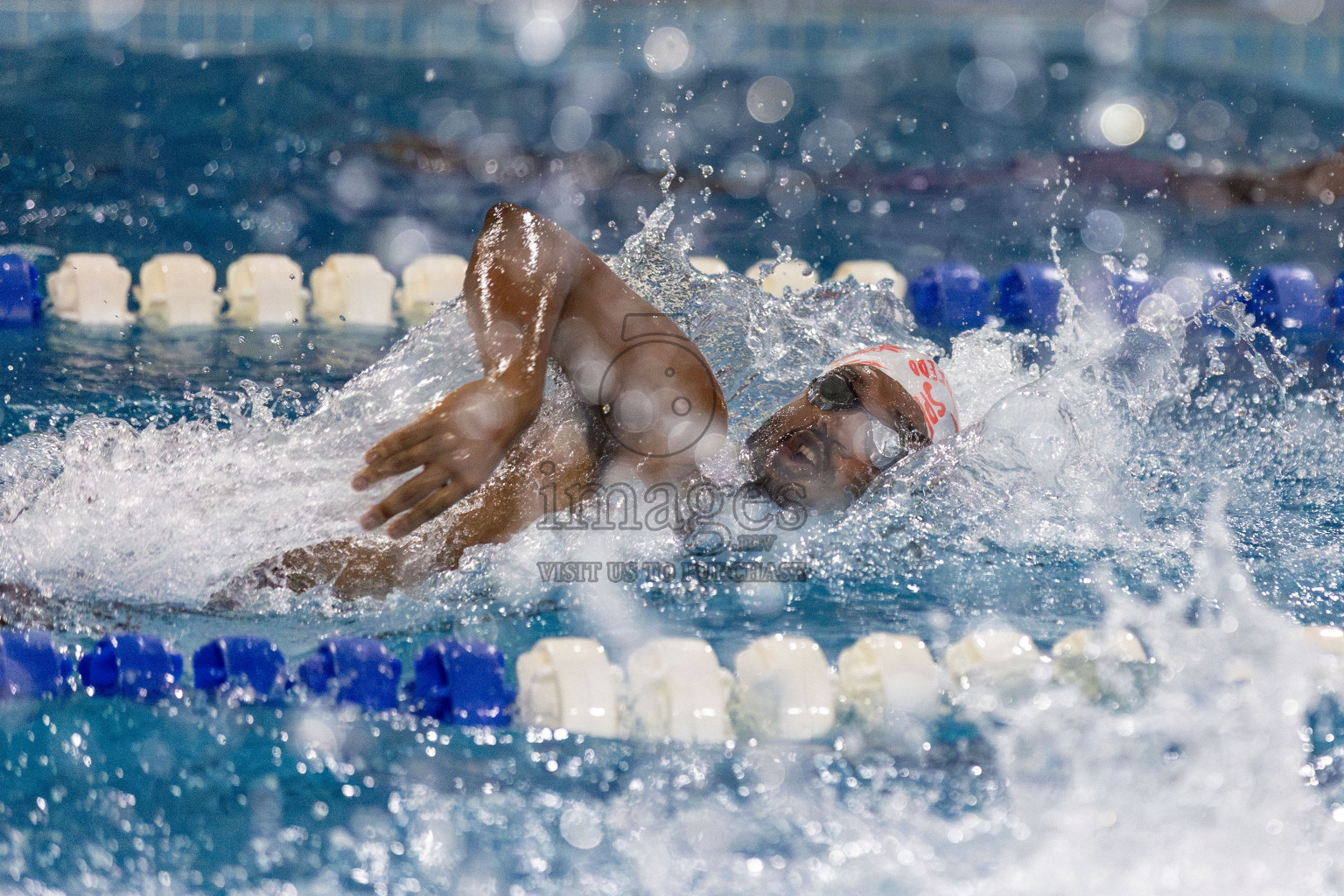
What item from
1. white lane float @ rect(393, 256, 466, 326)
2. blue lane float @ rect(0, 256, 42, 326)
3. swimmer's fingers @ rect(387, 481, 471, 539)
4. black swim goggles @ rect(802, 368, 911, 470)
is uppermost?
white lane float @ rect(393, 256, 466, 326)

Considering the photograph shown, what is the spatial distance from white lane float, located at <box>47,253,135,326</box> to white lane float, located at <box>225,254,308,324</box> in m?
0.30

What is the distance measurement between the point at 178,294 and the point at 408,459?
2.43 m

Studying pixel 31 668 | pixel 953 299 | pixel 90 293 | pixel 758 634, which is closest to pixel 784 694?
pixel 758 634

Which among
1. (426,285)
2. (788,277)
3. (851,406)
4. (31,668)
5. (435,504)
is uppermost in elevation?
(788,277)

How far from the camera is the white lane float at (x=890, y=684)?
1658 millimetres

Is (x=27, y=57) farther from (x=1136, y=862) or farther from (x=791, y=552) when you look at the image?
(x=1136, y=862)

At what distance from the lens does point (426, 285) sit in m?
3.81

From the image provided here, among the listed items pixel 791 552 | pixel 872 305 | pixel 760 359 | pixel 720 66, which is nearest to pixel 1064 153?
pixel 720 66

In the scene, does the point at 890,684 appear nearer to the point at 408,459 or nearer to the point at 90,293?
the point at 408,459

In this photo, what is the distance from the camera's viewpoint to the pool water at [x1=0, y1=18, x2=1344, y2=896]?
53.2 inches

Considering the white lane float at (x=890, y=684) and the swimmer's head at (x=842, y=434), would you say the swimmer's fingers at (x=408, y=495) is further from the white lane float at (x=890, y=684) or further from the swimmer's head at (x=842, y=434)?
the swimmer's head at (x=842, y=434)

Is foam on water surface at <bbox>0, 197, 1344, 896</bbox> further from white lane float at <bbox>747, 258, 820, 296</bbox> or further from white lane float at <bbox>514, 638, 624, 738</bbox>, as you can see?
white lane float at <bbox>747, 258, 820, 296</bbox>

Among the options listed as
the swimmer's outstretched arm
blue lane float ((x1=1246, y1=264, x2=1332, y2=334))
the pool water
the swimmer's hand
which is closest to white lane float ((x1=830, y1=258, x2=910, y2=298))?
the pool water

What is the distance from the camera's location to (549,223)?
194 centimetres
